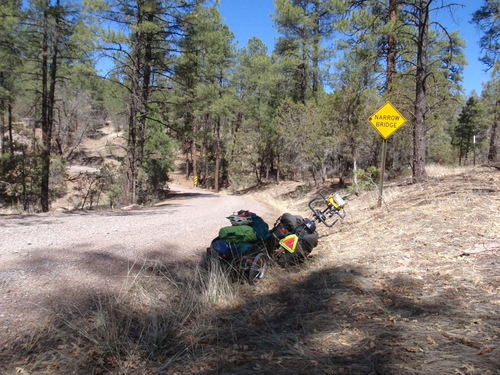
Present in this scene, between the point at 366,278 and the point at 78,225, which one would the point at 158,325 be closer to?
the point at 366,278

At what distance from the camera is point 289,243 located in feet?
16.3

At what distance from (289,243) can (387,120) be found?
5.31 meters

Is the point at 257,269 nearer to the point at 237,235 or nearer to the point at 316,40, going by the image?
the point at 237,235

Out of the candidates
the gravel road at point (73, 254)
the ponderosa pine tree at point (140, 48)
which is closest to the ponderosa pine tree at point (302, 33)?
the ponderosa pine tree at point (140, 48)

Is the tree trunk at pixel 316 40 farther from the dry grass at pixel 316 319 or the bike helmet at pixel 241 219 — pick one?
the bike helmet at pixel 241 219

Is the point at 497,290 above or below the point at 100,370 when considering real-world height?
above


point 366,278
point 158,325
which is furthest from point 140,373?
point 366,278

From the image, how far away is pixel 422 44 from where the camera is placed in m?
10.4

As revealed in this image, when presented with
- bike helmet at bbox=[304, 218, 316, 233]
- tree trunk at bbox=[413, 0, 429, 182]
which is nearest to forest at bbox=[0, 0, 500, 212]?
tree trunk at bbox=[413, 0, 429, 182]

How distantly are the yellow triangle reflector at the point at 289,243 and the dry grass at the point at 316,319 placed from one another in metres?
0.44

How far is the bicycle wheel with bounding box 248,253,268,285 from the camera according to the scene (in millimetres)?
4414

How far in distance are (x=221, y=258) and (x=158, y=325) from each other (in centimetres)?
132

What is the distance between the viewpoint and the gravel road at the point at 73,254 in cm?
336

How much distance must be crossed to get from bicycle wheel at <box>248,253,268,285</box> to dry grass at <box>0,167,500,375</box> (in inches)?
5.0
